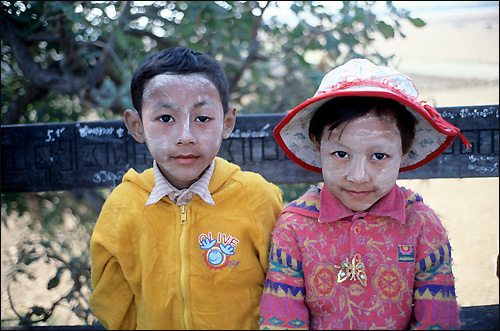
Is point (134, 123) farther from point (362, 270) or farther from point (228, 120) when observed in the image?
point (362, 270)

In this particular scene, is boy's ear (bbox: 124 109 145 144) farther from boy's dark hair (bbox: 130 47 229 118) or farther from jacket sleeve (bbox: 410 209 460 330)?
jacket sleeve (bbox: 410 209 460 330)

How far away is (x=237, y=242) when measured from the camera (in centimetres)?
165

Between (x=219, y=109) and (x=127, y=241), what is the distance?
645 mm

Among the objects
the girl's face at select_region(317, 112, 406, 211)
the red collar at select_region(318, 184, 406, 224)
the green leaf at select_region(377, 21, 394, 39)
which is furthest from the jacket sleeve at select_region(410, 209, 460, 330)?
the green leaf at select_region(377, 21, 394, 39)

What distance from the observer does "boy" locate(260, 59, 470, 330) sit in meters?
1.42

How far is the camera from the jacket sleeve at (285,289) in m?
1.51

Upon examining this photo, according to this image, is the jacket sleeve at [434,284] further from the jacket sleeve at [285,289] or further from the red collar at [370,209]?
the jacket sleeve at [285,289]

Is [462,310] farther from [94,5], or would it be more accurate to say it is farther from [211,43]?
[94,5]

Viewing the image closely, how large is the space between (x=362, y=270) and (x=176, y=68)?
1.00m

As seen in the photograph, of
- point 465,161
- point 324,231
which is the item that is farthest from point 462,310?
point 324,231

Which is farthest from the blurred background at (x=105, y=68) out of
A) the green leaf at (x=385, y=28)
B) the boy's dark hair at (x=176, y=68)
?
the boy's dark hair at (x=176, y=68)

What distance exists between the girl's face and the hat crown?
0.10 m

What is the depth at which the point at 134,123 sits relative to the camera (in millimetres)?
1707

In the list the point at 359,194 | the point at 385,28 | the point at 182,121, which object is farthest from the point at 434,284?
the point at 385,28
